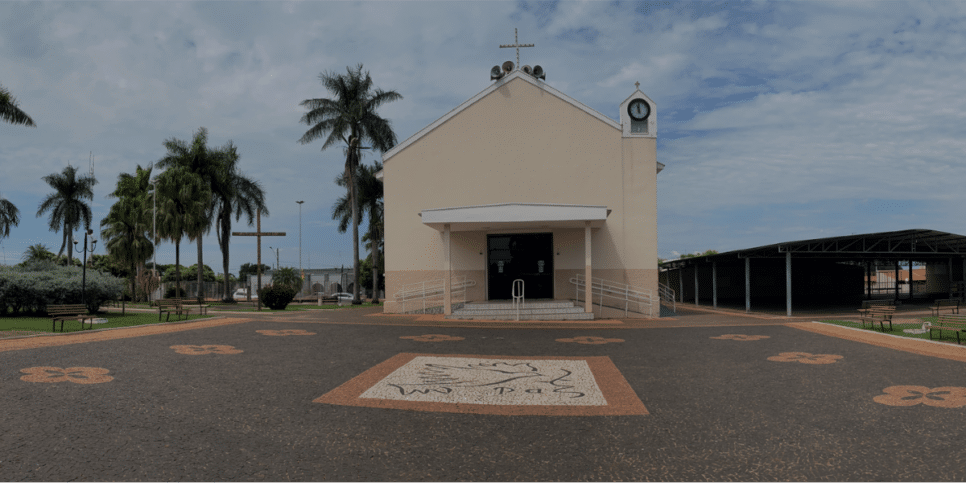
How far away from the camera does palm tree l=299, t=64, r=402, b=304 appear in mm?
31500

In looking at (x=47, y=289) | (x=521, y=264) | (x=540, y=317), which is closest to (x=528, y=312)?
(x=540, y=317)

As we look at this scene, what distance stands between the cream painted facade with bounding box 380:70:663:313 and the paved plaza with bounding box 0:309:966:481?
10736 millimetres

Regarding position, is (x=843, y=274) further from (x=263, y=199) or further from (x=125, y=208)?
(x=125, y=208)

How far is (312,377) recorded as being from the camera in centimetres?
834

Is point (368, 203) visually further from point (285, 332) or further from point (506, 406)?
point (506, 406)

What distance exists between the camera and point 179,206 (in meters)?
35.9

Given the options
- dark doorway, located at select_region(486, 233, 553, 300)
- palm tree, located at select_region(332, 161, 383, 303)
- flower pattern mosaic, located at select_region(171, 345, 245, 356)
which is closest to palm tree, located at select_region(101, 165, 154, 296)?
palm tree, located at select_region(332, 161, 383, 303)

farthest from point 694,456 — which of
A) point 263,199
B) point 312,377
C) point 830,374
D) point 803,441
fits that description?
point 263,199

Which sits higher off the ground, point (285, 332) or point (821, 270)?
point (821, 270)

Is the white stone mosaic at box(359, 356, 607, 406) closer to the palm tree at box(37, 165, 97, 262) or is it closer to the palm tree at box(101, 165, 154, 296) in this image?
the palm tree at box(101, 165, 154, 296)

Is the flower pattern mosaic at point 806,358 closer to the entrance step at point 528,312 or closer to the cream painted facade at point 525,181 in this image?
the entrance step at point 528,312

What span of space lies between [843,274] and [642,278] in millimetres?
31397

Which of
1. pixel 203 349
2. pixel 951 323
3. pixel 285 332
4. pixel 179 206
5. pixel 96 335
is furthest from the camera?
pixel 179 206

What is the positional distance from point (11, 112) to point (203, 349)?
21.3 m
